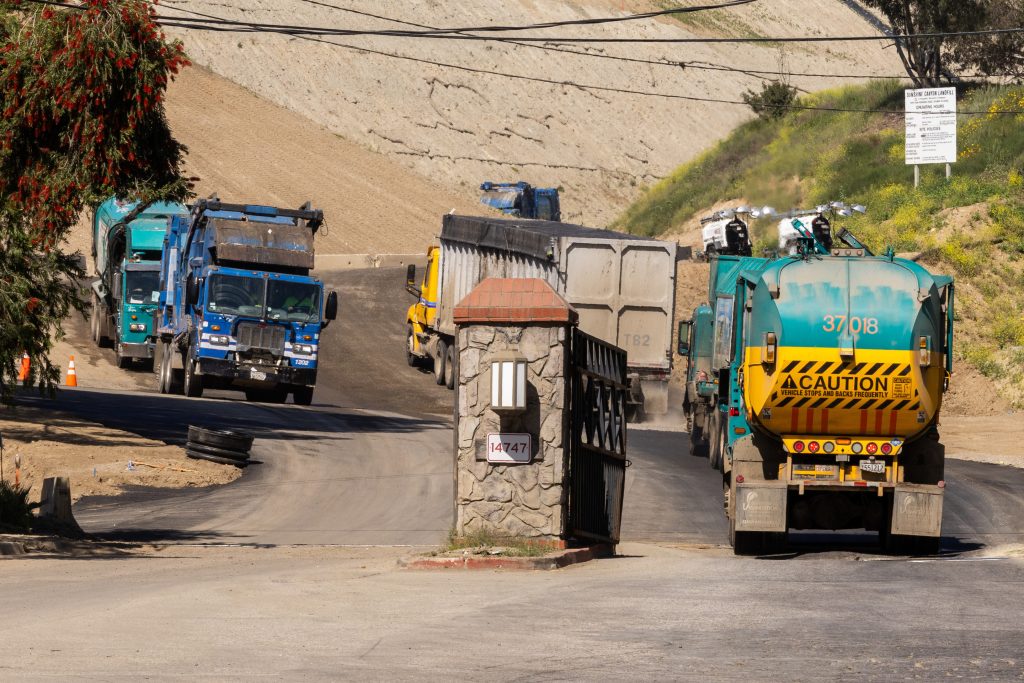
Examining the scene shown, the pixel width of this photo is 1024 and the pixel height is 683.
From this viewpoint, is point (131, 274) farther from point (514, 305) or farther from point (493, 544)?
point (493, 544)

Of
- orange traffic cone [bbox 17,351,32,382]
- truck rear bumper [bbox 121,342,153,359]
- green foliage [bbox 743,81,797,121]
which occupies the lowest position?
orange traffic cone [bbox 17,351,32,382]

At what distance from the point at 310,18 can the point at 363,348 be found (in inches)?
2292

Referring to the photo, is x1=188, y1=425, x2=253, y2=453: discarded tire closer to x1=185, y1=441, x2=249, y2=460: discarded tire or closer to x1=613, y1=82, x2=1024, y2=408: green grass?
x1=185, y1=441, x2=249, y2=460: discarded tire

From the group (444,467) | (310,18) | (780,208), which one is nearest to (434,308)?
(444,467)

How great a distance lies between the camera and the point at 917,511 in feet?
54.4

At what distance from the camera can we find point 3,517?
16.5m

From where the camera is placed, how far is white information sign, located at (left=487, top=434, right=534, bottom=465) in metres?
15.0

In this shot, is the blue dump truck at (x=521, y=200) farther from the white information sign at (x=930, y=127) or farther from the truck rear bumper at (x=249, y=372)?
the truck rear bumper at (x=249, y=372)

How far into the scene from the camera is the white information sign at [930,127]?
46.7 meters

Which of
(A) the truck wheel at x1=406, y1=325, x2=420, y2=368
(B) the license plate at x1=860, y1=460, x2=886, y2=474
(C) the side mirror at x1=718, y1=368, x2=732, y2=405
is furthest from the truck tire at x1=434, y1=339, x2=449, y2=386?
(B) the license plate at x1=860, y1=460, x2=886, y2=474

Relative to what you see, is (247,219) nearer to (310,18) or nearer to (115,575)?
(115,575)

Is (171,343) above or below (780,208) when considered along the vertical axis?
below

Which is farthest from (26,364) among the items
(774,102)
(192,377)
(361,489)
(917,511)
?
(774,102)

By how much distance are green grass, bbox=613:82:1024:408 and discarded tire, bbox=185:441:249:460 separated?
21.2 metres
